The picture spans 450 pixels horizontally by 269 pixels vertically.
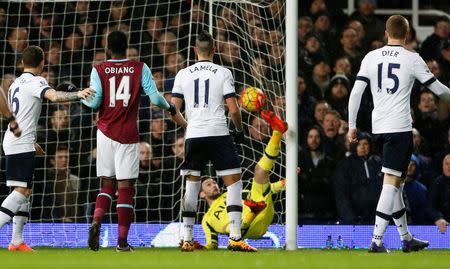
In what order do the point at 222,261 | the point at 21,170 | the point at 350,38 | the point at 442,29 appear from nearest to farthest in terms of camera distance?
the point at 222,261 → the point at 21,170 → the point at 350,38 → the point at 442,29

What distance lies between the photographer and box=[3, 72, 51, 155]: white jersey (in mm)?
11906

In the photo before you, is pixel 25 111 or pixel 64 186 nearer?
pixel 25 111

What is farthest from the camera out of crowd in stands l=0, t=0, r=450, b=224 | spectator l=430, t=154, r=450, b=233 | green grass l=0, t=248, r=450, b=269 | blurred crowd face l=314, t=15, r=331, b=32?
blurred crowd face l=314, t=15, r=331, b=32

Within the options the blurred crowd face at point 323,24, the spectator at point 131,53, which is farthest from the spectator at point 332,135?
the spectator at point 131,53

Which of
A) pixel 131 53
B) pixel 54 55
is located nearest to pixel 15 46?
pixel 54 55

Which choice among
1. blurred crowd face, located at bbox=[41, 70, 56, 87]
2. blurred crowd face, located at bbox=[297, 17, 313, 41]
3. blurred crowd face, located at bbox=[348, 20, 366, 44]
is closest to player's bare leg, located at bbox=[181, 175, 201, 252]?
blurred crowd face, located at bbox=[41, 70, 56, 87]

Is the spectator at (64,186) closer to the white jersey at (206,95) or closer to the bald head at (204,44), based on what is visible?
the white jersey at (206,95)

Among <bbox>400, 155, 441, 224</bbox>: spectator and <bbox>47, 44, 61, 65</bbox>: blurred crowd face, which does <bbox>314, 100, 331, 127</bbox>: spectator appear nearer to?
<bbox>400, 155, 441, 224</bbox>: spectator

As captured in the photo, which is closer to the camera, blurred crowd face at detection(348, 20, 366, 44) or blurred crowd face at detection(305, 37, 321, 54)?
blurred crowd face at detection(305, 37, 321, 54)

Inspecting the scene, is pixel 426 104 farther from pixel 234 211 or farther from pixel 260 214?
pixel 234 211

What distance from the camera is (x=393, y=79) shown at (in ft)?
36.9

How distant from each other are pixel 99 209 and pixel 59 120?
415 cm

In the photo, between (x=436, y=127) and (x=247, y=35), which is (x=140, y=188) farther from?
(x=436, y=127)

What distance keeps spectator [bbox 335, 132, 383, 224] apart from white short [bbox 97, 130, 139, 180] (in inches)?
141
